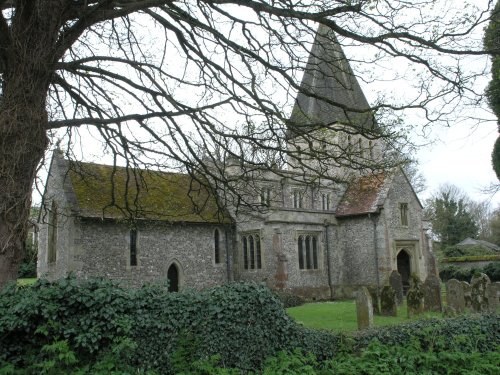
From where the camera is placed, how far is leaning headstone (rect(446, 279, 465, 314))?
14805mm

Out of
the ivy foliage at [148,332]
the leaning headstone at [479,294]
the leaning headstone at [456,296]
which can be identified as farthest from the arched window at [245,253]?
the ivy foliage at [148,332]

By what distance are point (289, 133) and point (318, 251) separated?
16.7 metres

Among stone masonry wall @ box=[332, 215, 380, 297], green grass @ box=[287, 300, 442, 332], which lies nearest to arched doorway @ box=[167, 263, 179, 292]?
green grass @ box=[287, 300, 442, 332]

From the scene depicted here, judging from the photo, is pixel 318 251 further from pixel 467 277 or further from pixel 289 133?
pixel 289 133

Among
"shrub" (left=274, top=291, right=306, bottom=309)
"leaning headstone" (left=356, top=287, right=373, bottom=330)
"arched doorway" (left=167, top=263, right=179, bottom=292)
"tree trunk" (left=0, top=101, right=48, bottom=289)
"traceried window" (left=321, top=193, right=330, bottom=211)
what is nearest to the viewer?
"tree trunk" (left=0, top=101, right=48, bottom=289)

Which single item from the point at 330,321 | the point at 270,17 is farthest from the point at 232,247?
the point at 270,17

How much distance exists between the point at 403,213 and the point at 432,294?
10.8m

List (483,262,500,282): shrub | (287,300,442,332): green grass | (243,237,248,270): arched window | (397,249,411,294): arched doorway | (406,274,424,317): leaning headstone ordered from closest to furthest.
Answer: (287,300,442,332): green grass → (406,274,424,317): leaning headstone → (243,237,248,270): arched window → (397,249,411,294): arched doorway → (483,262,500,282): shrub

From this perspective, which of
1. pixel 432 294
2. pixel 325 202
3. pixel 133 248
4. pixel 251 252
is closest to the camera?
pixel 432 294

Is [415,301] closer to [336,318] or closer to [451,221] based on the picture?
[336,318]

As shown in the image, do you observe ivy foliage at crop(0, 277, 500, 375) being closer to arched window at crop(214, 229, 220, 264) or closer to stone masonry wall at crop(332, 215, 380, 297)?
arched window at crop(214, 229, 220, 264)

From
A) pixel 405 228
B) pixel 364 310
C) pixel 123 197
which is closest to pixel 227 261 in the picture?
pixel 123 197

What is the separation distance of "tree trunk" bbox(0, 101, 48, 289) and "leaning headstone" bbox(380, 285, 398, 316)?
11859mm

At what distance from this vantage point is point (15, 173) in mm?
7117
